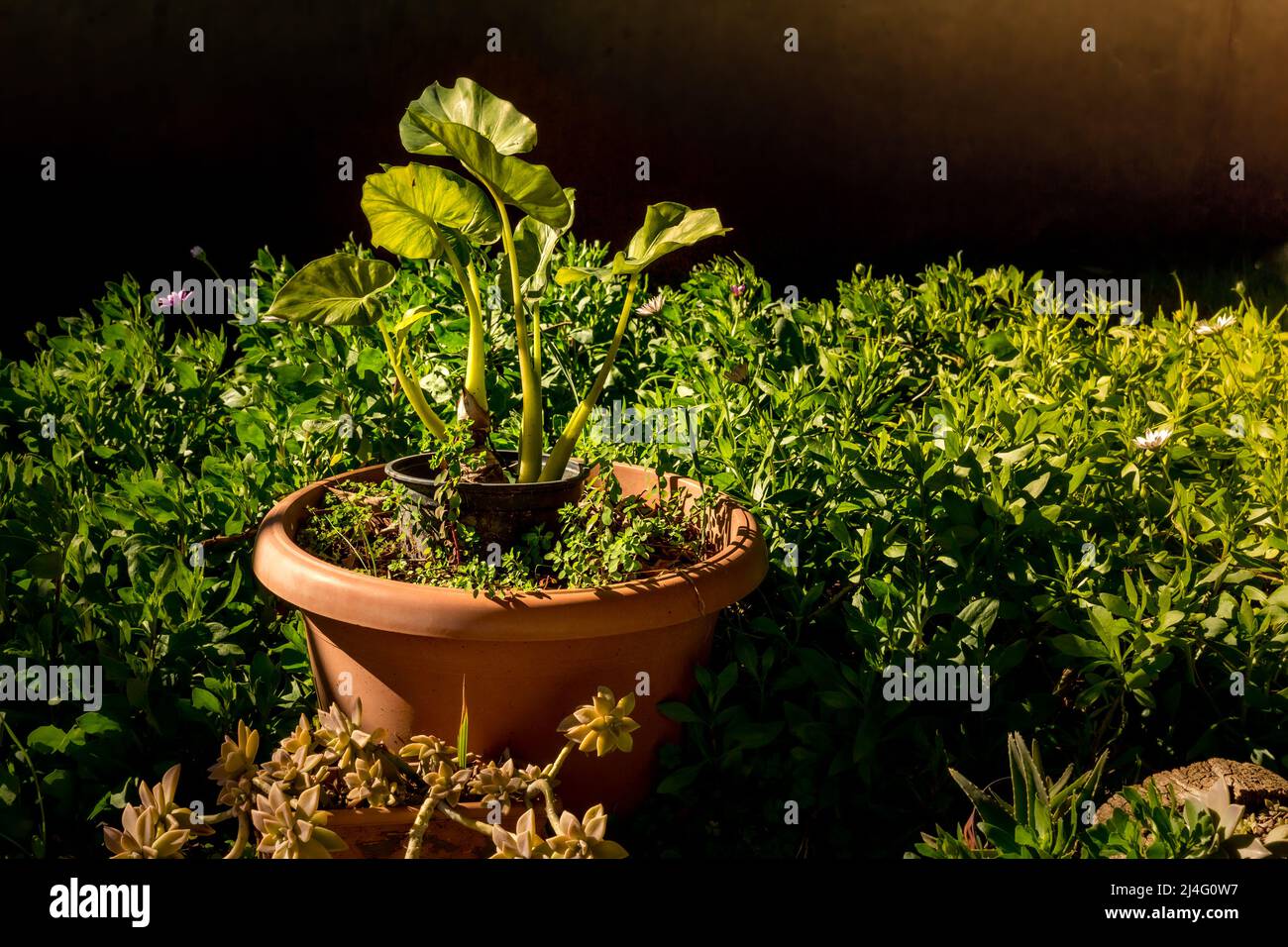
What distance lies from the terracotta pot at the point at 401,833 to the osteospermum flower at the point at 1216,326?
7.43 ft

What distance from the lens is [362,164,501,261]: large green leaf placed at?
166cm

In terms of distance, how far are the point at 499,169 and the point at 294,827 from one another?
3.04 feet

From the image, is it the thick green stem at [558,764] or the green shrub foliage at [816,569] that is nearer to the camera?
the thick green stem at [558,764]

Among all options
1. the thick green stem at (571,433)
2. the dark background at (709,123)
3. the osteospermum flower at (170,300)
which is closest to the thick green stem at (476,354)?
the thick green stem at (571,433)

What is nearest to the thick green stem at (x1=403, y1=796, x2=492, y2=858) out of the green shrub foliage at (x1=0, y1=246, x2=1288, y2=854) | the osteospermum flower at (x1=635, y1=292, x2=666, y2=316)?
the green shrub foliage at (x1=0, y1=246, x2=1288, y2=854)

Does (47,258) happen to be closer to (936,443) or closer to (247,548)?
(247,548)

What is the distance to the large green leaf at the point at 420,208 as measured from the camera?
1.66 meters

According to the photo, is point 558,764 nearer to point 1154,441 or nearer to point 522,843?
point 522,843

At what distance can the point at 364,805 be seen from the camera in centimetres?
151

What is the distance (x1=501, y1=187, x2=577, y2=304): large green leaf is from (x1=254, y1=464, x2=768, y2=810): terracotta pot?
625mm

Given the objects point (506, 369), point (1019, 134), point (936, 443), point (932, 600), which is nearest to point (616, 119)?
point (1019, 134)

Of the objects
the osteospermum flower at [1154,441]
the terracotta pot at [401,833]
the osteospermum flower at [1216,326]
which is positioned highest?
the osteospermum flower at [1216,326]

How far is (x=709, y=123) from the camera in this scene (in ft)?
15.1

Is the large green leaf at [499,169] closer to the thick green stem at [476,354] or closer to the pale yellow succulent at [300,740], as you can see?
the thick green stem at [476,354]
